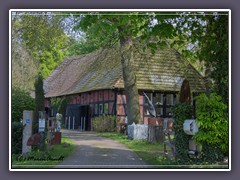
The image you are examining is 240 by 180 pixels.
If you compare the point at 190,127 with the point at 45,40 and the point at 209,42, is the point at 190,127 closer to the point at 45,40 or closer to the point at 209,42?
the point at 209,42

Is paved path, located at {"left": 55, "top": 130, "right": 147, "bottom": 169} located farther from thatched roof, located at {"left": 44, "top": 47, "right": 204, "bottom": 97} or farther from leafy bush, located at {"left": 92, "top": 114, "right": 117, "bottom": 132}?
thatched roof, located at {"left": 44, "top": 47, "right": 204, "bottom": 97}

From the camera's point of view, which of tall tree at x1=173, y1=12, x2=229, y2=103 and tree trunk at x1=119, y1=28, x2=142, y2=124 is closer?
tall tree at x1=173, y1=12, x2=229, y2=103

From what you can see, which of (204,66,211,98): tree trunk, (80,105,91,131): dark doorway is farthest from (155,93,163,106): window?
(80,105,91,131): dark doorway

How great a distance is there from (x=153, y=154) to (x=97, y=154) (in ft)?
4.01

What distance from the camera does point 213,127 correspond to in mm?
9219

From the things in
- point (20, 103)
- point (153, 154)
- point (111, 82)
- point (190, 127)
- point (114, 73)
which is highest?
point (114, 73)

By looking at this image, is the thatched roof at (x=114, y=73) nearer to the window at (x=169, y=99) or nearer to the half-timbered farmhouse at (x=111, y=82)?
the half-timbered farmhouse at (x=111, y=82)

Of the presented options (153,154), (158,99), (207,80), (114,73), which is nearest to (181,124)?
(158,99)

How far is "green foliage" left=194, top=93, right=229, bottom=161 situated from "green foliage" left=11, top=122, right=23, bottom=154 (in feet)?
11.8

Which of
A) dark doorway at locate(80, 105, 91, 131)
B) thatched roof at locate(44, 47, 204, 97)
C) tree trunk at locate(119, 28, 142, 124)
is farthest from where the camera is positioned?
tree trunk at locate(119, 28, 142, 124)

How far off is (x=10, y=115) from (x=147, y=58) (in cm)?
336

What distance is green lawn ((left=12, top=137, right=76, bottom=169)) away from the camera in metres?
8.83
